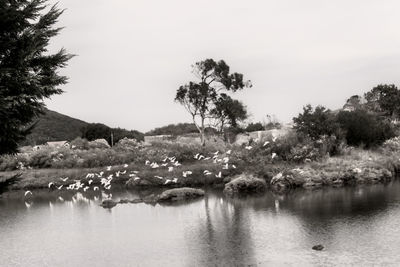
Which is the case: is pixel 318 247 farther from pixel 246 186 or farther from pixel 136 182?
pixel 136 182

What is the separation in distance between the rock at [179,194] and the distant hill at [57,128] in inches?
2610

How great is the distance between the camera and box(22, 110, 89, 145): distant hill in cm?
9925

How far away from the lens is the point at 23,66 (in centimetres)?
1645

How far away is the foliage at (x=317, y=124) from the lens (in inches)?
1624

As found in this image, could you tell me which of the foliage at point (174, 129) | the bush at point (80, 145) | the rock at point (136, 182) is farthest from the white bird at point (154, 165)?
the foliage at point (174, 129)

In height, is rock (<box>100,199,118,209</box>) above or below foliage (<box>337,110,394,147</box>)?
below

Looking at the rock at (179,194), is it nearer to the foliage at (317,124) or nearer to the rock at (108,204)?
the rock at (108,204)

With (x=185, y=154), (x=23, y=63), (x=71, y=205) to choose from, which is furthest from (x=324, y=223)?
(x=185, y=154)

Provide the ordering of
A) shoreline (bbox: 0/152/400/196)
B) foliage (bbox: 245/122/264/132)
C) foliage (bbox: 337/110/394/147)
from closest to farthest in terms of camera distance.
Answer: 1. shoreline (bbox: 0/152/400/196)
2. foliage (bbox: 337/110/394/147)
3. foliage (bbox: 245/122/264/132)

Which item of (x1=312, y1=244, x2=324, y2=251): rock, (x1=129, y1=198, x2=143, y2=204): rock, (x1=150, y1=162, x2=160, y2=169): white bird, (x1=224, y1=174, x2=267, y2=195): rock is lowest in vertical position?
(x1=312, y1=244, x2=324, y2=251): rock

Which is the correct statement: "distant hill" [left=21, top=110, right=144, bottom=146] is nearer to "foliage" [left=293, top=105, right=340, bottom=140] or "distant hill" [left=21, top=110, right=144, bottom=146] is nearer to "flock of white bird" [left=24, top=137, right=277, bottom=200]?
"flock of white bird" [left=24, top=137, right=277, bottom=200]

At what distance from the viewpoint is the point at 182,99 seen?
63.2m

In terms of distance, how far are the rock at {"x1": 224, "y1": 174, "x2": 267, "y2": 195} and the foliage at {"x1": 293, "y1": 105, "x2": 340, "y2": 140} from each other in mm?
9174

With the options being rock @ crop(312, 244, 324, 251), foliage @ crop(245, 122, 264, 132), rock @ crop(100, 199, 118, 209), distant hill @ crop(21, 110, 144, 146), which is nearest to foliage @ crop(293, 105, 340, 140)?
rock @ crop(100, 199, 118, 209)
